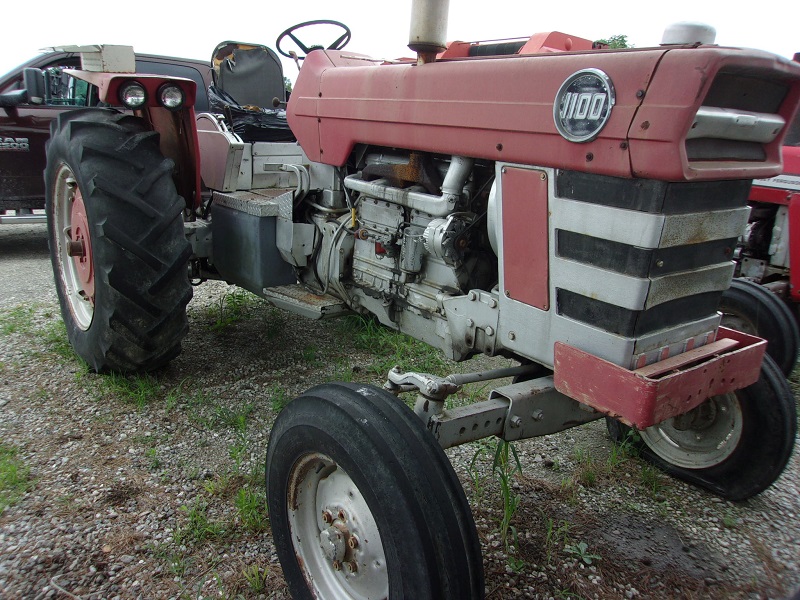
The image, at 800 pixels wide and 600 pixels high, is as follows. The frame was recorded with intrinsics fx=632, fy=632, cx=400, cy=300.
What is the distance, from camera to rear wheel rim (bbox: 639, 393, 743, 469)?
2.43 metres

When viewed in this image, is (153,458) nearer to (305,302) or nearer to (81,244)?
(305,302)

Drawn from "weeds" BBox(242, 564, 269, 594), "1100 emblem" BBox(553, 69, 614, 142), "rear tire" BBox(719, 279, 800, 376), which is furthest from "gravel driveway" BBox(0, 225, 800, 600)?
"1100 emblem" BBox(553, 69, 614, 142)

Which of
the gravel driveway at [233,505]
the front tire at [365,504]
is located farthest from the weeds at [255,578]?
the front tire at [365,504]

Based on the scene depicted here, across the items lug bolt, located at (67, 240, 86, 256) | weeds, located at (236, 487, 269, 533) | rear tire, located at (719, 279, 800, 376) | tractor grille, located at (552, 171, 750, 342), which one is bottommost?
weeds, located at (236, 487, 269, 533)

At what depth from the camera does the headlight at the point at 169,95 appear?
291 centimetres

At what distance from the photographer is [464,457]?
2666mm

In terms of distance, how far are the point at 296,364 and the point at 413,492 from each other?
82.1 inches

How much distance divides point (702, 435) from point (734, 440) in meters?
0.13

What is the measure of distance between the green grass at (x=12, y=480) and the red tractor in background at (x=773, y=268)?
3275 mm

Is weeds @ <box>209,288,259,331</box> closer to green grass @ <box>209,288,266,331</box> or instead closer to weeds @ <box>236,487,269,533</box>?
green grass @ <box>209,288,266,331</box>

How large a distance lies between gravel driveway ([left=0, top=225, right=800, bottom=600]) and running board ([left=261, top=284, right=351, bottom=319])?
1.48 feet

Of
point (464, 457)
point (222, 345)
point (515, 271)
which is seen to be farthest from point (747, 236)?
point (222, 345)

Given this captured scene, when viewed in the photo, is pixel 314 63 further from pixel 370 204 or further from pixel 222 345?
pixel 222 345

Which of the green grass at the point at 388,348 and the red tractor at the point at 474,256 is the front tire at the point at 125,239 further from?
the green grass at the point at 388,348
